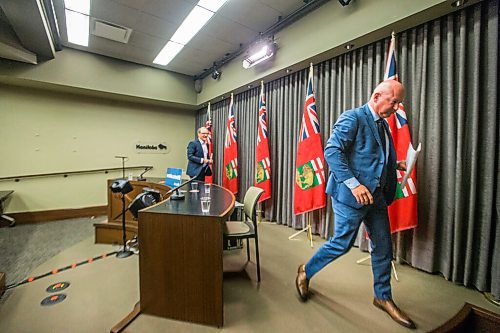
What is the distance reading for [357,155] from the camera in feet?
4.74

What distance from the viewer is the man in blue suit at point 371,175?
1393 millimetres

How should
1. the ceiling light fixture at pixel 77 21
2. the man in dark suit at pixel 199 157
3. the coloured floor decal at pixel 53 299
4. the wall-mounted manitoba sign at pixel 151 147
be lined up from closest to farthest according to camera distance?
the coloured floor decal at pixel 53 299 < the ceiling light fixture at pixel 77 21 < the man in dark suit at pixel 199 157 < the wall-mounted manitoba sign at pixel 151 147

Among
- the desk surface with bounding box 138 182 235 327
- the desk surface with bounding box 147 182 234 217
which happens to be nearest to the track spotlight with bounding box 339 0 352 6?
the desk surface with bounding box 147 182 234 217

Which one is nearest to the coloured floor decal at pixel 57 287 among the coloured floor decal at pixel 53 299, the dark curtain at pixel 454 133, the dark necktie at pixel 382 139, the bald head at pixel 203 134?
the coloured floor decal at pixel 53 299

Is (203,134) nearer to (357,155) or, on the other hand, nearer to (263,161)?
(263,161)

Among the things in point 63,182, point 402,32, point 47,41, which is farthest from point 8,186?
point 402,32

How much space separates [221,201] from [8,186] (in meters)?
4.19

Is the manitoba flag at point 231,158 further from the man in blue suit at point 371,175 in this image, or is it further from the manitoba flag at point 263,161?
the man in blue suit at point 371,175

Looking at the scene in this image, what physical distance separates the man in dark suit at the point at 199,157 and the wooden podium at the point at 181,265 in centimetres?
197

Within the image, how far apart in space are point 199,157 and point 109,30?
2.13 m

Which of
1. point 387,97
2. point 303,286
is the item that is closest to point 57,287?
point 303,286

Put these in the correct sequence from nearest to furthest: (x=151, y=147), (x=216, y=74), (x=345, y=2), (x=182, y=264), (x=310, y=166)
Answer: (x=182, y=264) < (x=345, y=2) < (x=310, y=166) < (x=216, y=74) < (x=151, y=147)

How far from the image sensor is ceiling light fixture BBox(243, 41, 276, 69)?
3141 mm

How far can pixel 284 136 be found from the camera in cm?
340
